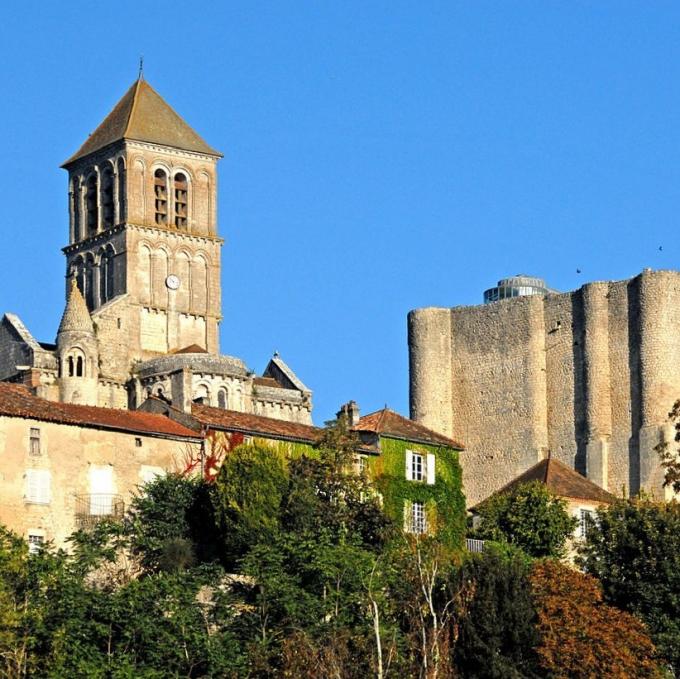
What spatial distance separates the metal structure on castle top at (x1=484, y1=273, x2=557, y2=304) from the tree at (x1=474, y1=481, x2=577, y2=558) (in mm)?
32378

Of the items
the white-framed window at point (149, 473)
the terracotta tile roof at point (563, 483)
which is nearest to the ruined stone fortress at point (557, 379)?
the terracotta tile roof at point (563, 483)

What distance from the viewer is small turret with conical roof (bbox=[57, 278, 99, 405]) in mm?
86312

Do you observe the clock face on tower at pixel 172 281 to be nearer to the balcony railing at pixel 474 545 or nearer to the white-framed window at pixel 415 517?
the white-framed window at pixel 415 517

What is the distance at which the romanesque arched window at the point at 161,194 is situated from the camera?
97062 millimetres

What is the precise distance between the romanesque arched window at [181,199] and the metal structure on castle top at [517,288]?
532 inches

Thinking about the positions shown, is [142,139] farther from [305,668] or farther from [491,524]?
[305,668]

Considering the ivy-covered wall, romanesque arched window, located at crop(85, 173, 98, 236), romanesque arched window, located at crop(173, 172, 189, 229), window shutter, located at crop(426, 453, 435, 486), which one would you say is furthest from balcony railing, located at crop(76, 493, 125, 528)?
romanesque arched window, located at crop(85, 173, 98, 236)

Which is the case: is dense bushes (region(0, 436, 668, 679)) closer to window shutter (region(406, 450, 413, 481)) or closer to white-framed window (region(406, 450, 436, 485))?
window shutter (region(406, 450, 413, 481))

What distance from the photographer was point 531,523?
69.3m

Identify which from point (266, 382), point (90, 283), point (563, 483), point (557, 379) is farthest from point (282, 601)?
point (90, 283)

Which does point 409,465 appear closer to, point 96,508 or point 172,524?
point 172,524

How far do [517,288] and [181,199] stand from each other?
48.7ft

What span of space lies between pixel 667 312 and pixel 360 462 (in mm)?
25285

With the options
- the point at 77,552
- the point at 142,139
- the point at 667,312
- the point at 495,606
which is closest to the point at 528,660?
the point at 495,606
